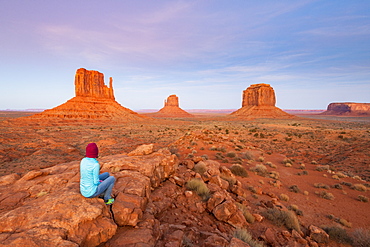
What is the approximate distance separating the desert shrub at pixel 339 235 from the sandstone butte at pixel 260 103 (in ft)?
339

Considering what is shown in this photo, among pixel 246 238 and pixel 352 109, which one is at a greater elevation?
pixel 352 109

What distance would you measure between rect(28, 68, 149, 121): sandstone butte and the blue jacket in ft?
214

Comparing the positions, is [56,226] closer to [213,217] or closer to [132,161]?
[132,161]

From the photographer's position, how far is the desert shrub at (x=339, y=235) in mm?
5793

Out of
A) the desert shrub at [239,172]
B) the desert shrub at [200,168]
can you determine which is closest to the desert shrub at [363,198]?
the desert shrub at [239,172]

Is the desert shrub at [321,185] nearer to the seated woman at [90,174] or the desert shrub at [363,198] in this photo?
the desert shrub at [363,198]

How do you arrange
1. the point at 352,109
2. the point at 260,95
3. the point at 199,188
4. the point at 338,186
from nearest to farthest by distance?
the point at 199,188 → the point at 338,186 → the point at 260,95 → the point at 352,109

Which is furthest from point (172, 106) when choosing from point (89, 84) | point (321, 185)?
point (321, 185)

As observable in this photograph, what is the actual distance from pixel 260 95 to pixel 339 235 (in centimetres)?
12301

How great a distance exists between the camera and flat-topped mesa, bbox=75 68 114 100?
77.8m

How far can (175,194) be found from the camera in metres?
6.75

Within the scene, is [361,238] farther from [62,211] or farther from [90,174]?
[62,211]

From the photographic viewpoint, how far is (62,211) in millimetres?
3609

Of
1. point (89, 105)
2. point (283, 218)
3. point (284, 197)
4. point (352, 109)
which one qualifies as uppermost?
point (352, 109)
